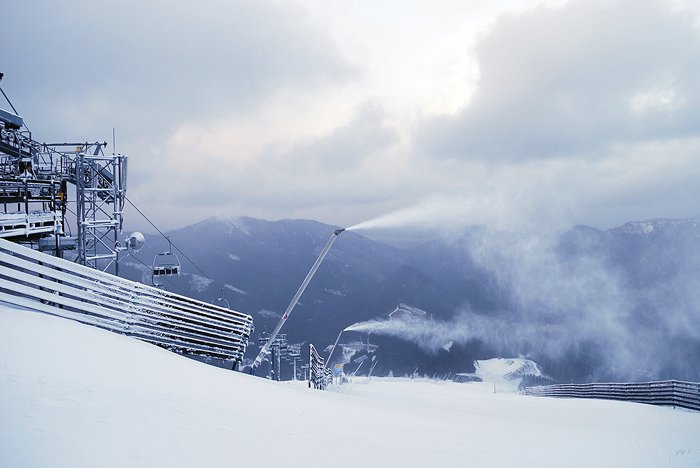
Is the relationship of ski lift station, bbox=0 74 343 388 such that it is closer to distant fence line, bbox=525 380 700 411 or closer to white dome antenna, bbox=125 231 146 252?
white dome antenna, bbox=125 231 146 252

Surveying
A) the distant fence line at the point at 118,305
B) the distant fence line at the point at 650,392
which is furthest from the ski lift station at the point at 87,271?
the distant fence line at the point at 650,392

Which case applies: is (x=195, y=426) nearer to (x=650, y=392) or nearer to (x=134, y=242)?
(x=134, y=242)

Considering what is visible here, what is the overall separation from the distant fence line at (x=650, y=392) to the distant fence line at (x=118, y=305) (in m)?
20.9

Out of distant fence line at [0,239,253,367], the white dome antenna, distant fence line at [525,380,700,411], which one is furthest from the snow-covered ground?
the white dome antenna

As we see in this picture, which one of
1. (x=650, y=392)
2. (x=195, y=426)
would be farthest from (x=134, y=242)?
(x=650, y=392)

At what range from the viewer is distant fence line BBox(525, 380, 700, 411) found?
19.8m

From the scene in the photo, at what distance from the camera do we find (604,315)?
189750 mm

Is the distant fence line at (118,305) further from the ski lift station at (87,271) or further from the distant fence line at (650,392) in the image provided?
the distant fence line at (650,392)

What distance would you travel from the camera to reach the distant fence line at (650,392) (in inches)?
781

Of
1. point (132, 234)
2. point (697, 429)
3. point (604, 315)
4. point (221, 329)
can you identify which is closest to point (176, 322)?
point (221, 329)

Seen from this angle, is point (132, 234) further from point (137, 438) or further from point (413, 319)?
point (413, 319)

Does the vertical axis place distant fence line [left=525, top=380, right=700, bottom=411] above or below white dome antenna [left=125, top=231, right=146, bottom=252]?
below

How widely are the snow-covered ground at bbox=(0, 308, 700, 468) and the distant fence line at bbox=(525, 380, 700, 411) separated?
11824 millimetres

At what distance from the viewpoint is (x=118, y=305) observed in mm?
12742
